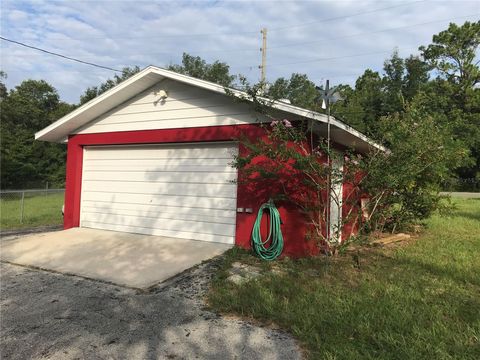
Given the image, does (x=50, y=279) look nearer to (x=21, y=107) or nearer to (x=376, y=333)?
(x=376, y=333)

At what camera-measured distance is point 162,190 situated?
9.07m

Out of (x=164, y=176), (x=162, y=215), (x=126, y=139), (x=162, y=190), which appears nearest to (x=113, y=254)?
(x=162, y=215)

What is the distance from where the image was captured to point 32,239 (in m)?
8.80

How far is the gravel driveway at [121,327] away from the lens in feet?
12.1

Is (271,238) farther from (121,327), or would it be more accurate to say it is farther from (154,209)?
(121,327)

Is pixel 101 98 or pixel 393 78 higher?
pixel 393 78

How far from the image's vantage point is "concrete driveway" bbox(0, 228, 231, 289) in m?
6.18

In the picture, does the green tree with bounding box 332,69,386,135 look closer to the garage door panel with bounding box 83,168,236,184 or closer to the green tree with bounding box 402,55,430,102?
the green tree with bounding box 402,55,430,102

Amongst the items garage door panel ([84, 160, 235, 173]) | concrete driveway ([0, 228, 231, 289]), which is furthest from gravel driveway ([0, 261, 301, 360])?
garage door panel ([84, 160, 235, 173])

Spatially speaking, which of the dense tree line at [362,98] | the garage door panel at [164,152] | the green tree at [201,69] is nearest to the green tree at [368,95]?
the dense tree line at [362,98]

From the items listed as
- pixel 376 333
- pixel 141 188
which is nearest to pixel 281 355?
pixel 376 333

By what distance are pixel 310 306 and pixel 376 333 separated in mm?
871

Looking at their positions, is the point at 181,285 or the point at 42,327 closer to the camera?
the point at 42,327

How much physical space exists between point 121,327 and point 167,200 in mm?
4864
